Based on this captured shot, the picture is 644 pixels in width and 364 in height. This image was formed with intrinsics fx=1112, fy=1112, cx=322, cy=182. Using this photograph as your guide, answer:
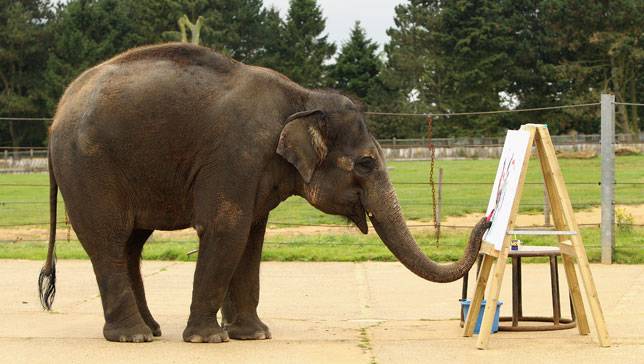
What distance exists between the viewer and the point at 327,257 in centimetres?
1579

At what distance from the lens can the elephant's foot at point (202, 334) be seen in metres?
8.64

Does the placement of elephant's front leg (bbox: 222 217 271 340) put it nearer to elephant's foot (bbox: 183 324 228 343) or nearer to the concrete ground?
the concrete ground

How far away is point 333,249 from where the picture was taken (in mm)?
16500

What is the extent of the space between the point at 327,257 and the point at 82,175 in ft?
24.5

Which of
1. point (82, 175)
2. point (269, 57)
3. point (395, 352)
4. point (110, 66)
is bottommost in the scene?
point (395, 352)

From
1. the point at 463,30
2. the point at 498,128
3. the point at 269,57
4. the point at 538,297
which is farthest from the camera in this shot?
the point at 269,57

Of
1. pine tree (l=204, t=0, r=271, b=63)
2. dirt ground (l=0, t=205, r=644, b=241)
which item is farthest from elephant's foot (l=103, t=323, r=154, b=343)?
pine tree (l=204, t=0, r=271, b=63)

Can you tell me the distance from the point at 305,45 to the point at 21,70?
1799 centimetres

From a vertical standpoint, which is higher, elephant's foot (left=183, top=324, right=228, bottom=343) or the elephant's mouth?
the elephant's mouth

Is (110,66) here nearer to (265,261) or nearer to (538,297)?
(538,297)

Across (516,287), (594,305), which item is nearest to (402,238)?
(516,287)

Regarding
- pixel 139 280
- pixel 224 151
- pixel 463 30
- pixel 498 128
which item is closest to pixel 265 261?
pixel 139 280

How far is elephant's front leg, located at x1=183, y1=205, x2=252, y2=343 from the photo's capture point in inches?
336

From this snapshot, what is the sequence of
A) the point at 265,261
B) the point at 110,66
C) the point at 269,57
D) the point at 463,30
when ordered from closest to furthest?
the point at 110,66 → the point at 265,261 → the point at 463,30 → the point at 269,57
